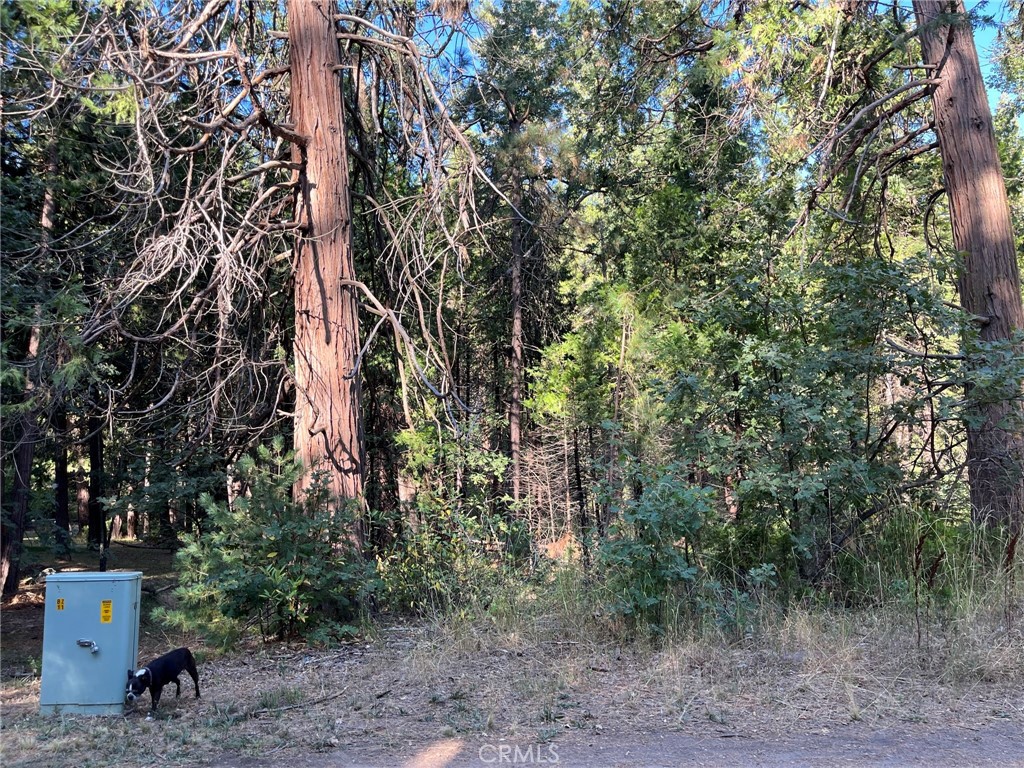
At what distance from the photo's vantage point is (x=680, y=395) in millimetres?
8016

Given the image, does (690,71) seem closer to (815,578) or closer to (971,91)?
(971,91)

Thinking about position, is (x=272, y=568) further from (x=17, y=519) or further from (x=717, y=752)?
(x=17, y=519)

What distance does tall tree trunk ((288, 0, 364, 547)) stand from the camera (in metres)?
8.98

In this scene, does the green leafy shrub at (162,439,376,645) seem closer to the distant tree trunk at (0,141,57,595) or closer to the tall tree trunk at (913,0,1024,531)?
the distant tree trunk at (0,141,57,595)

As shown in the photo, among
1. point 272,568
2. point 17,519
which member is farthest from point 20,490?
point 272,568

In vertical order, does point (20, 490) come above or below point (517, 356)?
below

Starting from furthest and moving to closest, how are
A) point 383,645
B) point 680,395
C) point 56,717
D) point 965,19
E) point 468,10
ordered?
point 468,10 → point 965,19 → point 680,395 → point 383,645 → point 56,717

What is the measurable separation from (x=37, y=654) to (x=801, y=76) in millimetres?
14144

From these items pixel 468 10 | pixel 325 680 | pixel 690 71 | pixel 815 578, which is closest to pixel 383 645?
pixel 325 680

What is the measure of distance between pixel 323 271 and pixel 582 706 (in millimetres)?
6034

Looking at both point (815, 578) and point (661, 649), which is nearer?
point (661, 649)

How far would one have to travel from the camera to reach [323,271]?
30.0 ft

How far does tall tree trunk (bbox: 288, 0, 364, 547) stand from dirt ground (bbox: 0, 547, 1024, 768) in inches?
100

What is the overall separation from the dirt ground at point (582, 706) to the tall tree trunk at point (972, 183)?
3.65m
